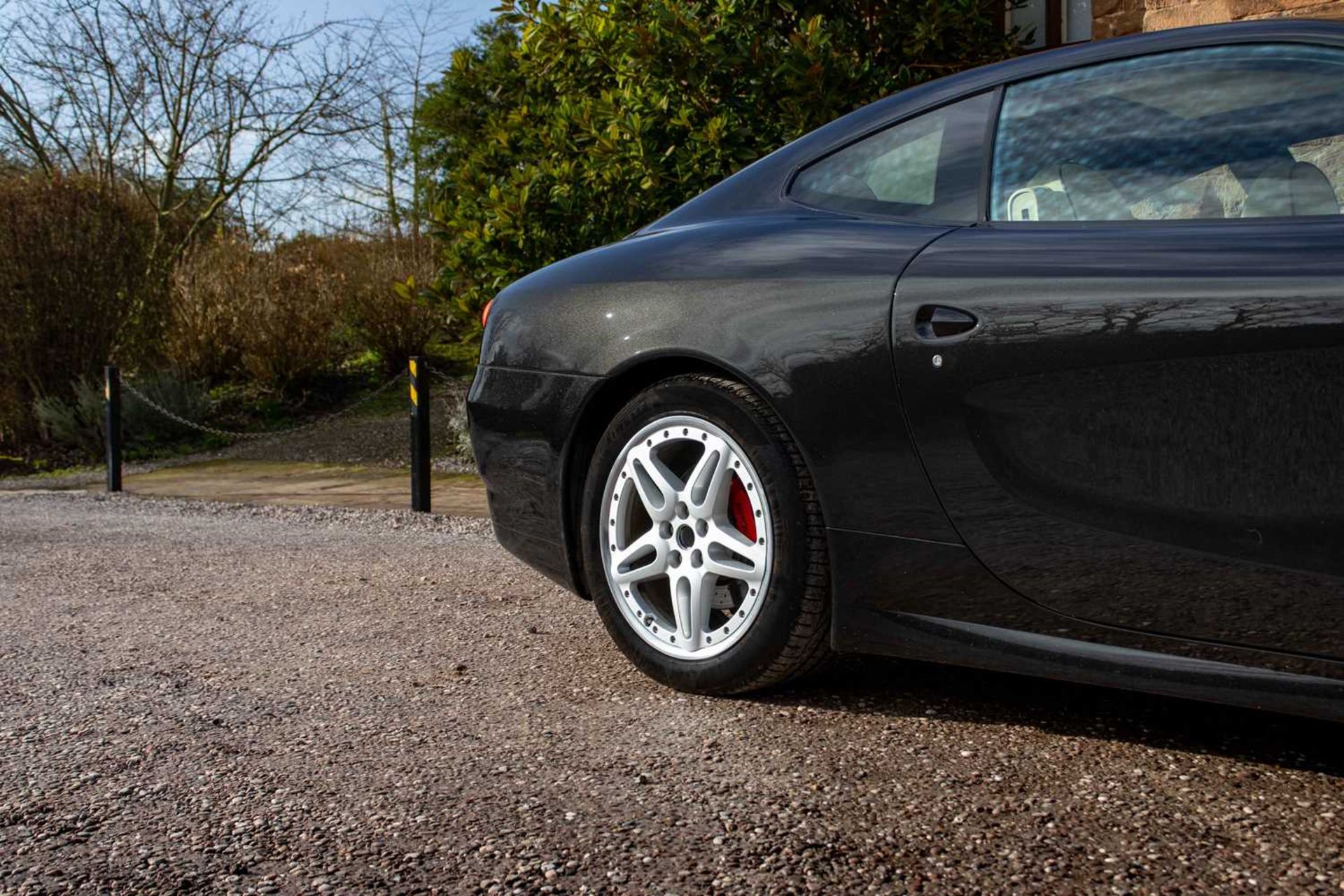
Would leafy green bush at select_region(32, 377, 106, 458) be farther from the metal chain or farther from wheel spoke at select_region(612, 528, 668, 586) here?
wheel spoke at select_region(612, 528, 668, 586)

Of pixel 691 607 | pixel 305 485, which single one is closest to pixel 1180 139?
pixel 691 607

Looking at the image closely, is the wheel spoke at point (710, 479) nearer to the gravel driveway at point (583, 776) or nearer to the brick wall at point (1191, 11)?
the gravel driveway at point (583, 776)

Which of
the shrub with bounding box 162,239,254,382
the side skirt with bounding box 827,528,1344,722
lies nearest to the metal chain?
the shrub with bounding box 162,239,254,382

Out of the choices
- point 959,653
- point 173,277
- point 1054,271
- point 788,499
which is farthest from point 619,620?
point 173,277

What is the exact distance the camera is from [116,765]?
262cm

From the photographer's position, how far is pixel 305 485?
9.32 metres

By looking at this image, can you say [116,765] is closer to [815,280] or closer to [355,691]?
[355,691]

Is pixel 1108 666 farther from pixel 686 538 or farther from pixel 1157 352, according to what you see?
pixel 686 538

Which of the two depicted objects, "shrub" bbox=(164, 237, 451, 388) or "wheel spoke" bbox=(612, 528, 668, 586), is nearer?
"wheel spoke" bbox=(612, 528, 668, 586)

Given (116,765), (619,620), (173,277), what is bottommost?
(116,765)

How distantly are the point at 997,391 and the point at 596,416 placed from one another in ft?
3.71

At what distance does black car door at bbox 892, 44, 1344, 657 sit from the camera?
219cm

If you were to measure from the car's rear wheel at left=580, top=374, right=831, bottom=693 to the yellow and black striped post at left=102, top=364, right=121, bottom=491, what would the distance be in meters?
7.00

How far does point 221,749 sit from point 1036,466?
5.84 ft
